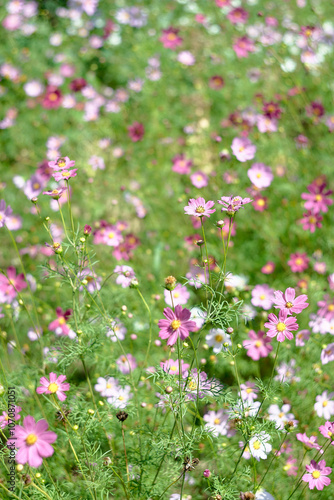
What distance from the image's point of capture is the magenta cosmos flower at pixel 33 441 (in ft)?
3.56

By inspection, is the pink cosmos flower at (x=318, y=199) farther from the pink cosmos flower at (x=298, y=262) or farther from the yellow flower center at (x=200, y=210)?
the yellow flower center at (x=200, y=210)

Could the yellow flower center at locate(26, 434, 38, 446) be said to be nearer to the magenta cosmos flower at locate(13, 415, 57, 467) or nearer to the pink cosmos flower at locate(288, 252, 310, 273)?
the magenta cosmos flower at locate(13, 415, 57, 467)

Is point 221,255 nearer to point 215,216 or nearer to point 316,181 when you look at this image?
point 215,216

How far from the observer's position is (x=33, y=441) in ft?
3.64

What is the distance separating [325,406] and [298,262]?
0.86 meters

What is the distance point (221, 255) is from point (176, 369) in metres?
1.00

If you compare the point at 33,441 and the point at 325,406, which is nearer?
the point at 33,441

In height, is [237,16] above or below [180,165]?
above

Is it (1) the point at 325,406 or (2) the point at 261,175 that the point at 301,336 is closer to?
(1) the point at 325,406

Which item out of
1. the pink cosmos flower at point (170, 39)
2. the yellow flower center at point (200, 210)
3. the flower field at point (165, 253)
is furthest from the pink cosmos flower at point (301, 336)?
the pink cosmos flower at point (170, 39)

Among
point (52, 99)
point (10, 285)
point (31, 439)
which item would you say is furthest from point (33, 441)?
point (52, 99)

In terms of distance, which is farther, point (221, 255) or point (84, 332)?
point (221, 255)

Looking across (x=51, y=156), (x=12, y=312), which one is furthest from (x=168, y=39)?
(x=12, y=312)

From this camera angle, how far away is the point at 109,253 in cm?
286
